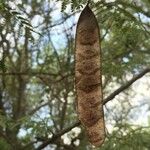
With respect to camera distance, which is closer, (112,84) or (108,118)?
(108,118)

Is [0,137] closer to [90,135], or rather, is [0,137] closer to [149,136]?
[149,136]

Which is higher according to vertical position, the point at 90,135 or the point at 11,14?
the point at 11,14

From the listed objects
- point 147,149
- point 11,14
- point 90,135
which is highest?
point 11,14

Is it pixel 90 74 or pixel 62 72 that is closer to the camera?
pixel 90 74

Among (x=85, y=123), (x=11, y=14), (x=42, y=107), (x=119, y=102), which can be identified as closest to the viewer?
(x=85, y=123)

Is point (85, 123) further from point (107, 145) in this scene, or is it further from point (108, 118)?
point (108, 118)

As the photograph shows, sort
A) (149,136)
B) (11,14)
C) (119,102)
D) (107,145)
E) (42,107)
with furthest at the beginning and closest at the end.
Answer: (119,102)
(42,107)
(149,136)
(107,145)
(11,14)

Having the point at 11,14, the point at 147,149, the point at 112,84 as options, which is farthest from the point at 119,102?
the point at 11,14
